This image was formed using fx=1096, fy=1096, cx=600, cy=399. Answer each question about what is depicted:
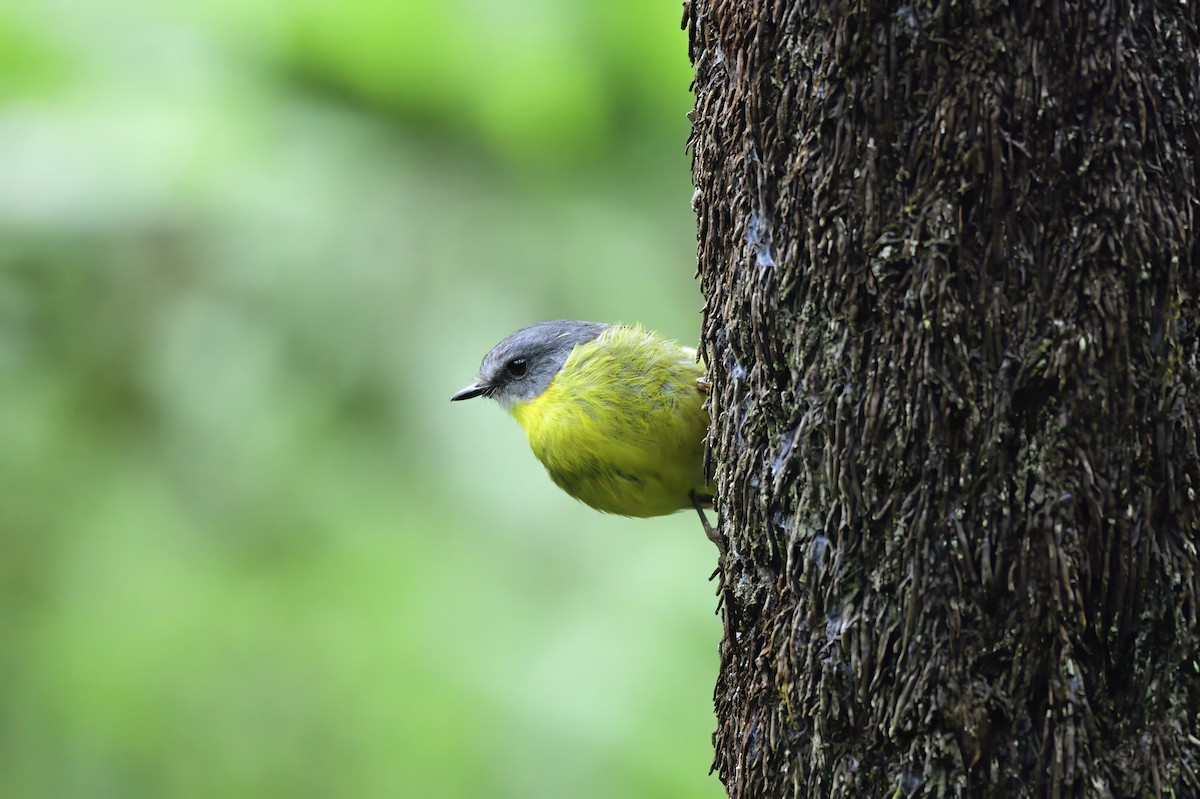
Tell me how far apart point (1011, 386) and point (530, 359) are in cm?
230

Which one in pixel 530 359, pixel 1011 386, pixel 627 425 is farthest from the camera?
pixel 530 359

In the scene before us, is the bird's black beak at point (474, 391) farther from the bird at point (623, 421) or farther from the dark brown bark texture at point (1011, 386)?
the dark brown bark texture at point (1011, 386)

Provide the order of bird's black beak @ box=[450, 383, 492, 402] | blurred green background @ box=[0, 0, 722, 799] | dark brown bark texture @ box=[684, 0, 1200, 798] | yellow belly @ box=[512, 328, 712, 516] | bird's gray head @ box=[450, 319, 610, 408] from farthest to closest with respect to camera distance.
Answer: blurred green background @ box=[0, 0, 722, 799]
bird's black beak @ box=[450, 383, 492, 402]
bird's gray head @ box=[450, 319, 610, 408]
yellow belly @ box=[512, 328, 712, 516]
dark brown bark texture @ box=[684, 0, 1200, 798]

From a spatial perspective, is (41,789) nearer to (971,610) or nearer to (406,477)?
(406,477)

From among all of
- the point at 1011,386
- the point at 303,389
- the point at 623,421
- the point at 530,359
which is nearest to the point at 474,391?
the point at 530,359

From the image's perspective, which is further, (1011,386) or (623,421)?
(623,421)

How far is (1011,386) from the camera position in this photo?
149cm

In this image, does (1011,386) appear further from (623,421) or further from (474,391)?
(474,391)

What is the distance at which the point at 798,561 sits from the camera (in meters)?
1.71

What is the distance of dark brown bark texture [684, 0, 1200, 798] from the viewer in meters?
1.47

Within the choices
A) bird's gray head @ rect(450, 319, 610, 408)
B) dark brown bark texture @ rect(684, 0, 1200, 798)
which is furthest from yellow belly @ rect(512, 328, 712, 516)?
dark brown bark texture @ rect(684, 0, 1200, 798)

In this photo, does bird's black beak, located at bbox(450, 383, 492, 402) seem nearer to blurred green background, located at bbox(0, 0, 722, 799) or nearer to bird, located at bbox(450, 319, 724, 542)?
bird, located at bbox(450, 319, 724, 542)

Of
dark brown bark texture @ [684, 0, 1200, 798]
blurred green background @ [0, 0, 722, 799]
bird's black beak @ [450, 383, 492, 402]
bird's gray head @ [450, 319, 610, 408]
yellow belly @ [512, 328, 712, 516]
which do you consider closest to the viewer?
dark brown bark texture @ [684, 0, 1200, 798]

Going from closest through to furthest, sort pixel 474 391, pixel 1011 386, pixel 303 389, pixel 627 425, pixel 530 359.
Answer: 1. pixel 1011 386
2. pixel 627 425
3. pixel 530 359
4. pixel 474 391
5. pixel 303 389
